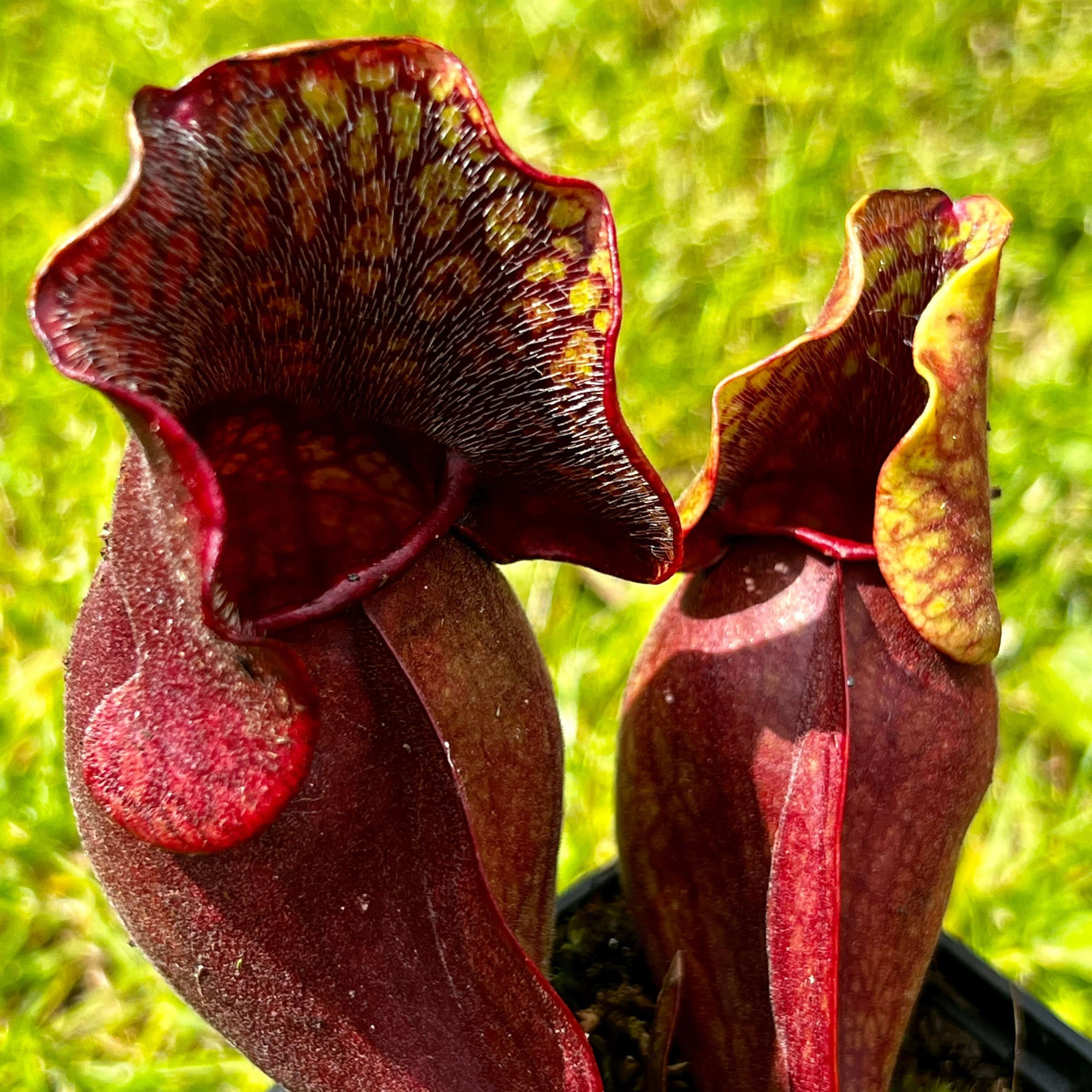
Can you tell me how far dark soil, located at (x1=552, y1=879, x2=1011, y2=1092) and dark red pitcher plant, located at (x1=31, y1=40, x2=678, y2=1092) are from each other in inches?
9.3

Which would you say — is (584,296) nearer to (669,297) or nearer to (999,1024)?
(999,1024)

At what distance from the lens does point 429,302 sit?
564 millimetres

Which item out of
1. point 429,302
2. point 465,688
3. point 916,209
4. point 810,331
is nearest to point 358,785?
point 465,688

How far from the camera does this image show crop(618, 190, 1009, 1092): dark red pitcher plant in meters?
0.69

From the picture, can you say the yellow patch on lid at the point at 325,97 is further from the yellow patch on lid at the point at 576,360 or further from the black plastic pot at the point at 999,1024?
the black plastic pot at the point at 999,1024

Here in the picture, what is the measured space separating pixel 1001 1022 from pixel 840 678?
0.49 meters

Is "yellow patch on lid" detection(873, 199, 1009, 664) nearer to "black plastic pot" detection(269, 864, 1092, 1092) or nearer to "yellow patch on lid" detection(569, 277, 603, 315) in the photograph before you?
→ "yellow patch on lid" detection(569, 277, 603, 315)

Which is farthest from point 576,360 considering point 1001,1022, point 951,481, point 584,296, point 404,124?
point 1001,1022

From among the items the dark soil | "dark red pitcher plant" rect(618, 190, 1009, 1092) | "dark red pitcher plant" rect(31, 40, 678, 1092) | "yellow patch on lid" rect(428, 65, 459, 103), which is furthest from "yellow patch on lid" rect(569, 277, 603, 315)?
the dark soil

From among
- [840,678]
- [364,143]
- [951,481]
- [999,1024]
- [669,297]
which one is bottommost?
[999,1024]

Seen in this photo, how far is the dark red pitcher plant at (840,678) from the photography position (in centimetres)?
69

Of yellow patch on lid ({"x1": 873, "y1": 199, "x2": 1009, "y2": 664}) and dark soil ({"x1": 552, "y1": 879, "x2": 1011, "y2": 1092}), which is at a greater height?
yellow patch on lid ({"x1": 873, "y1": 199, "x2": 1009, "y2": 664})

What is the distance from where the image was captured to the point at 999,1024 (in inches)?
39.1

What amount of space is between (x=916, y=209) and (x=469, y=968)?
548 mm
